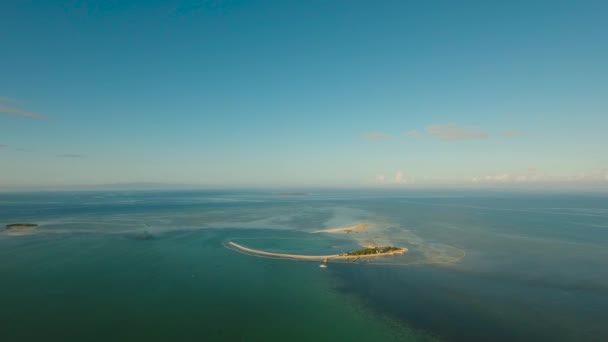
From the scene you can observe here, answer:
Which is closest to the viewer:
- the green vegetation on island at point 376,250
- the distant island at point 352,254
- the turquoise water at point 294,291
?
the turquoise water at point 294,291

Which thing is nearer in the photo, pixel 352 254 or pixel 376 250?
pixel 352 254

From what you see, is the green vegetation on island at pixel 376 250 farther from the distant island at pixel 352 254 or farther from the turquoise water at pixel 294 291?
the turquoise water at pixel 294 291

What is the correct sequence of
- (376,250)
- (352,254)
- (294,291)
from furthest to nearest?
1. (376,250)
2. (352,254)
3. (294,291)

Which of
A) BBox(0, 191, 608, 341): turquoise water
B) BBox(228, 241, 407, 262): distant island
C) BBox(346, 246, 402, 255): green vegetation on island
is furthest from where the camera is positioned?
BBox(346, 246, 402, 255): green vegetation on island

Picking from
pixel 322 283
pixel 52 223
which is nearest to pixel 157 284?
pixel 322 283

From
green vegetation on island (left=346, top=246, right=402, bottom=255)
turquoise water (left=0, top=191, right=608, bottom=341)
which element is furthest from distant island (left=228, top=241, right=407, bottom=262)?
turquoise water (left=0, top=191, right=608, bottom=341)

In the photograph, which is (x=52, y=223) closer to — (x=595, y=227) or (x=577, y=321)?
(x=577, y=321)

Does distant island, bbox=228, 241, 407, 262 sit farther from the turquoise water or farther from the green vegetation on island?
the turquoise water

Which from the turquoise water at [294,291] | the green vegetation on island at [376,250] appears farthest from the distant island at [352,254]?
the turquoise water at [294,291]

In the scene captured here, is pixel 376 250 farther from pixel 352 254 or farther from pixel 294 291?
pixel 294 291

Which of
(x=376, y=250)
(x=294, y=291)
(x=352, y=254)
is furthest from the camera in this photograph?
(x=376, y=250)

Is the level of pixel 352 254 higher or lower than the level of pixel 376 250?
lower

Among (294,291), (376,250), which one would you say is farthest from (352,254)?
(294,291)
